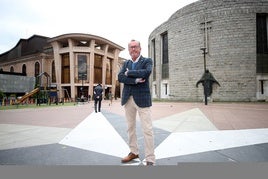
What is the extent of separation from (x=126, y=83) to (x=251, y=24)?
24.1 meters

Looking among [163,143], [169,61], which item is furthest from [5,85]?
[163,143]

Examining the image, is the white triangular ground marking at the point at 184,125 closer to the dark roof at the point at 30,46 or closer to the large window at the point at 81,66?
the large window at the point at 81,66

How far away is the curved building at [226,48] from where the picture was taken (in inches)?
795

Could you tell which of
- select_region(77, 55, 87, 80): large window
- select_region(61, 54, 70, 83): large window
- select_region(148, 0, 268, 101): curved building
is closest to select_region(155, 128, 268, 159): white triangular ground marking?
select_region(148, 0, 268, 101): curved building

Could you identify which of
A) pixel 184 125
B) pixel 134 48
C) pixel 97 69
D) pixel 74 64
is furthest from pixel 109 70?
pixel 134 48

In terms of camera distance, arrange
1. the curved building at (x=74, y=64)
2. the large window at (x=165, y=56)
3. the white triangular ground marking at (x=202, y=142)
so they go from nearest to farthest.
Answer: the white triangular ground marking at (x=202, y=142) < the large window at (x=165, y=56) < the curved building at (x=74, y=64)

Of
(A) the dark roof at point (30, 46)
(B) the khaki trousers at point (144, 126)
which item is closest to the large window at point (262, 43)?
(B) the khaki trousers at point (144, 126)

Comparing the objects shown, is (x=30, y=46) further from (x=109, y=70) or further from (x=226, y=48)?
(x=226, y=48)

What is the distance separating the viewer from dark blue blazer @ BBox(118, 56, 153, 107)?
2.45 metres

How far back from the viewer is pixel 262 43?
20719 millimetres

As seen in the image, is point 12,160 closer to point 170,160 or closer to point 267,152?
point 170,160

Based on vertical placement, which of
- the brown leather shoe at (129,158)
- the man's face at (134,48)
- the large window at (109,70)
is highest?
the large window at (109,70)

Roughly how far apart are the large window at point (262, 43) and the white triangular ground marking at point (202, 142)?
20.8 m

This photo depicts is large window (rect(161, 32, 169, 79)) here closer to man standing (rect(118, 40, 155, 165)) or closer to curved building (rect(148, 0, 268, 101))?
curved building (rect(148, 0, 268, 101))
